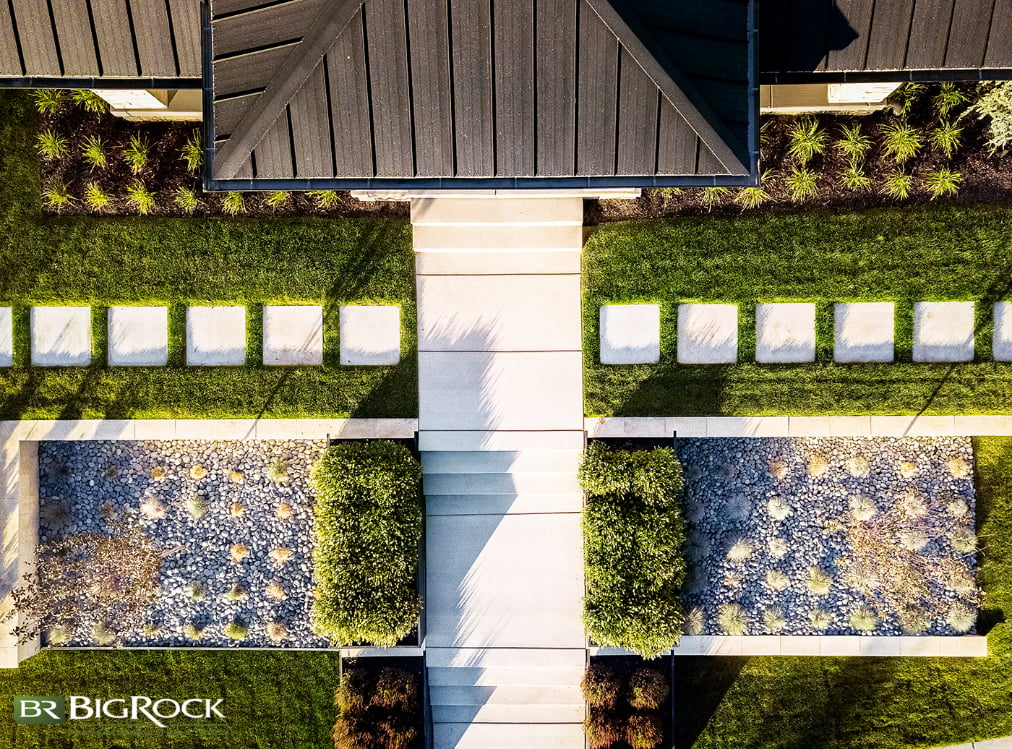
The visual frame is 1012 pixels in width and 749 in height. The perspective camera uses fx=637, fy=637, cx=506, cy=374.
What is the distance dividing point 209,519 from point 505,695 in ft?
27.3

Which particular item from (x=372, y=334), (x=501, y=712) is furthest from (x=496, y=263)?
(x=501, y=712)

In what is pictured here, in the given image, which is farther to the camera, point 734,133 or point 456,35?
point 734,133

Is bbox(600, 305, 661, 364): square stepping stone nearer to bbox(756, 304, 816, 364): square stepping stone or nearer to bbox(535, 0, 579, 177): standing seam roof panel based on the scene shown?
bbox(756, 304, 816, 364): square stepping stone

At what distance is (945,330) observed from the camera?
1480 centimetres

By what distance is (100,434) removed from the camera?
49.6 ft

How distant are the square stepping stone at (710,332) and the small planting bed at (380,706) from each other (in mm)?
10093

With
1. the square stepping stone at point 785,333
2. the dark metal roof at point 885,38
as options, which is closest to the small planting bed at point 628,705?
the square stepping stone at point 785,333

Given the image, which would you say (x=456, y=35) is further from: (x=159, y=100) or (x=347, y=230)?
(x=159, y=100)

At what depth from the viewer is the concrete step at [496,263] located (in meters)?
14.9

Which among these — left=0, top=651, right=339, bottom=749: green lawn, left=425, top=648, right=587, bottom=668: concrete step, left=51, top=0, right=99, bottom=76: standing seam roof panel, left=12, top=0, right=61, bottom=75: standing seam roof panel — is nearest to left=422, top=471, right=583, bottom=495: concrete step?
left=425, top=648, right=587, bottom=668: concrete step

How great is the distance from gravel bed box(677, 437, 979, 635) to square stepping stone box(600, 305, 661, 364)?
2.31 meters

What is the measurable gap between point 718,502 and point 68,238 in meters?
16.6

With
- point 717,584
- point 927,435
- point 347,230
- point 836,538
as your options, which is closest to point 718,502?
point 717,584

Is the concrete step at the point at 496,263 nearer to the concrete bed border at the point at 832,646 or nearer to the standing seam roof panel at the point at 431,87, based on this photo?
the standing seam roof panel at the point at 431,87
